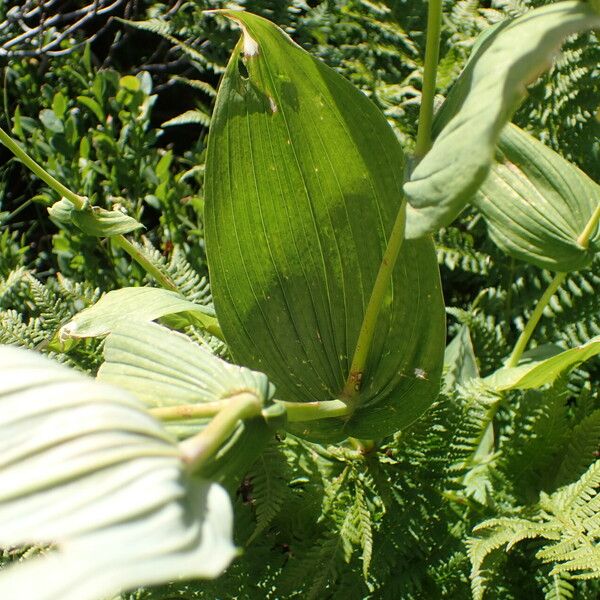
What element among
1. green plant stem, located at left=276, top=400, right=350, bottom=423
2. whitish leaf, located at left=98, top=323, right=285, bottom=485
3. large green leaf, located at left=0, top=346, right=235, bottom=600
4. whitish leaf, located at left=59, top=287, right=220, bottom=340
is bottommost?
whitish leaf, located at left=59, top=287, right=220, bottom=340

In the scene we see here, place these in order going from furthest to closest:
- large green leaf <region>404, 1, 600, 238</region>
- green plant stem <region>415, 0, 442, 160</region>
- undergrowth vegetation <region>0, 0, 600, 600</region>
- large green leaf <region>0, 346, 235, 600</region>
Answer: undergrowth vegetation <region>0, 0, 600, 600</region>
green plant stem <region>415, 0, 442, 160</region>
large green leaf <region>404, 1, 600, 238</region>
large green leaf <region>0, 346, 235, 600</region>

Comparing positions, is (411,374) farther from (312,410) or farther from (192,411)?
(192,411)

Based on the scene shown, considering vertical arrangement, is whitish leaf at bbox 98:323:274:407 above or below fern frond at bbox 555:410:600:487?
above

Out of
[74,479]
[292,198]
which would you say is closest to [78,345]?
[292,198]

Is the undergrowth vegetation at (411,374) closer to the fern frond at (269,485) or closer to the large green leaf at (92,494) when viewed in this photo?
the fern frond at (269,485)

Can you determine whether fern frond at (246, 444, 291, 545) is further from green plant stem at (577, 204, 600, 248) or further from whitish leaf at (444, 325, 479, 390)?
green plant stem at (577, 204, 600, 248)

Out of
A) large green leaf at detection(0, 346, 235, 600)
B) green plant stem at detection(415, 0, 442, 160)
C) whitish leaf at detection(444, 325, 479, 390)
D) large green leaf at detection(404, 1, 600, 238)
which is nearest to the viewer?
large green leaf at detection(0, 346, 235, 600)

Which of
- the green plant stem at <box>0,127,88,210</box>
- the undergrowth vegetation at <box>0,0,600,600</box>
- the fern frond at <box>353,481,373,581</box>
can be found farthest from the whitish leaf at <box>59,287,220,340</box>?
the fern frond at <box>353,481,373,581</box>

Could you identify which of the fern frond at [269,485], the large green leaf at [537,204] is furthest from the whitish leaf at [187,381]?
the large green leaf at [537,204]
